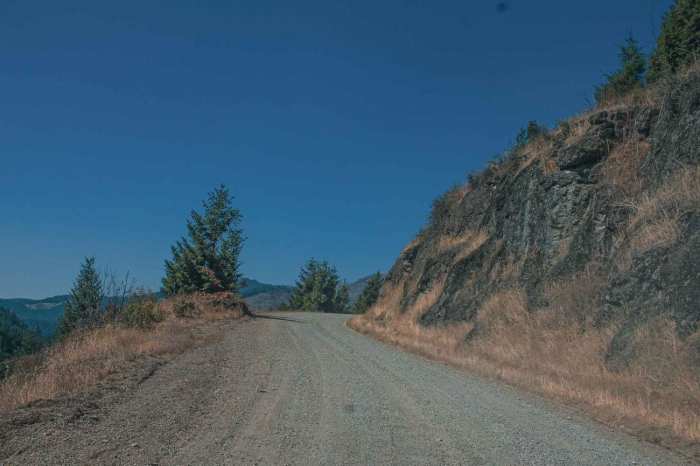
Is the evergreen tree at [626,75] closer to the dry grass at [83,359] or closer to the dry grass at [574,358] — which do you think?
the dry grass at [574,358]

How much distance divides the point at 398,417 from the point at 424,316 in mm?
16639

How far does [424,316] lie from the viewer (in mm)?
23859

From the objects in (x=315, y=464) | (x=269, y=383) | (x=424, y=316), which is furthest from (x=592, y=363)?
(x=424, y=316)

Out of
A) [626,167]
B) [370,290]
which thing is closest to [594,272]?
[626,167]

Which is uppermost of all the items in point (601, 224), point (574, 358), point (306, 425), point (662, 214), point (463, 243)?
point (463, 243)

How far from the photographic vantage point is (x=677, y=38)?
18.3 meters

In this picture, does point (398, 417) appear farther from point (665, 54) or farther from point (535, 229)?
point (665, 54)

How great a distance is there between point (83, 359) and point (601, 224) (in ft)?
44.4

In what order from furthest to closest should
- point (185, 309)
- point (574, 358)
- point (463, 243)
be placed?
point (463, 243), point (185, 309), point (574, 358)

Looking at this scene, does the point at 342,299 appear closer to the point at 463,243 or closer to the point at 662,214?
the point at 463,243

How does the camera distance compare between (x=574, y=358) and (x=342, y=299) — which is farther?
(x=342, y=299)

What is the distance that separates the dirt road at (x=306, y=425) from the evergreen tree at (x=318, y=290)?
77267 millimetres

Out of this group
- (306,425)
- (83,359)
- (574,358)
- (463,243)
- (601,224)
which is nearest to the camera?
(306,425)

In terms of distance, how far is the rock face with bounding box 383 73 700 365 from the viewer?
10.9m
